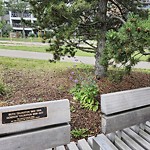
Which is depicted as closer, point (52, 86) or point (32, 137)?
point (32, 137)

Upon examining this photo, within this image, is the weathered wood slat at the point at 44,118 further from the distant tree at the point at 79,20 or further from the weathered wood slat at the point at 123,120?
the distant tree at the point at 79,20

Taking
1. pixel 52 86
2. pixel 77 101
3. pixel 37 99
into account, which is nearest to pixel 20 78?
pixel 52 86

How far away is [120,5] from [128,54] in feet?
9.65

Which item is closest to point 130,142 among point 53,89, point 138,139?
point 138,139

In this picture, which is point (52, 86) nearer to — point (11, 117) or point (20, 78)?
point (20, 78)

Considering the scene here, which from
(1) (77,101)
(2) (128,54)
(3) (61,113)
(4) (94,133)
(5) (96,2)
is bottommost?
(4) (94,133)

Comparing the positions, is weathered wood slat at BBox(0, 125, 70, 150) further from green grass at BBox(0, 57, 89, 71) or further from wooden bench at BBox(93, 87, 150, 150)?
green grass at BBox(0, 57, 89, 71)

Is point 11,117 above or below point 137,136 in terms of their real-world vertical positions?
above

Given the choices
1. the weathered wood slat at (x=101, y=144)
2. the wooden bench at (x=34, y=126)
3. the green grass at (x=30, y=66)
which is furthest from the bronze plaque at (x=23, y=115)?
the green grass at (x=30, y=66)

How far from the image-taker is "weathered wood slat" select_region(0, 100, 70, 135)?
1979 mm

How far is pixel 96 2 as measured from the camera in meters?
4.55

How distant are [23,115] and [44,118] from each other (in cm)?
21

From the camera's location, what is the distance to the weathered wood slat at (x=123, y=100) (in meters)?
2.43

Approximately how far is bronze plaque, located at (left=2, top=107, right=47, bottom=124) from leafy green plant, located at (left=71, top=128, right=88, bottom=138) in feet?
3.58
